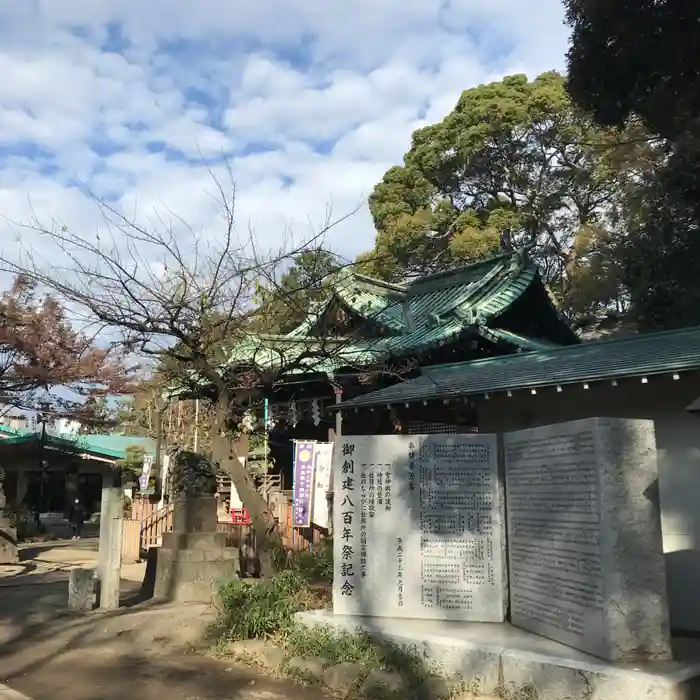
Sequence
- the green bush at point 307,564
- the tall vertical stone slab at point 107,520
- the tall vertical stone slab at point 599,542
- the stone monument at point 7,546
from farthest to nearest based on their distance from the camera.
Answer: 1. the stone monument at point 7,546
2. the tall vertical stone slab at point 107,520
3. the green bush at point 307,564
4. the tall vertical stone slab at point 599,542

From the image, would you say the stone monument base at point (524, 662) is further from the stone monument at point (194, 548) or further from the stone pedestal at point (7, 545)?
the stone pedestal at point (7, 545)

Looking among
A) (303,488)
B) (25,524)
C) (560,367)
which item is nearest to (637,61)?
(560,367)

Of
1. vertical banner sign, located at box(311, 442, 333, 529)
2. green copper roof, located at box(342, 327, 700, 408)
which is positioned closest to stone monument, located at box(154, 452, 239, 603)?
vertical banner sign, located at box(311, 442, 333, 529)

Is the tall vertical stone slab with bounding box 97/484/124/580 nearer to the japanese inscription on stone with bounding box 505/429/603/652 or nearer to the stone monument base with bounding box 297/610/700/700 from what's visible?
the stone monument base with bounding box 297/610/700/700

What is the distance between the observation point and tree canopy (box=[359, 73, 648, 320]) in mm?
29436

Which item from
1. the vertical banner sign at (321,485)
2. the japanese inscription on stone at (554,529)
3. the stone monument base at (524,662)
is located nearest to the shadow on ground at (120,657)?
the stone monument base at (524,662)

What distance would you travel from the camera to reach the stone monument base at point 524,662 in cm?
510

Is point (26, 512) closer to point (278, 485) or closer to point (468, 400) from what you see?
point (278, 485)

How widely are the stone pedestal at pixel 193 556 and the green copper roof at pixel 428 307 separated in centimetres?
275

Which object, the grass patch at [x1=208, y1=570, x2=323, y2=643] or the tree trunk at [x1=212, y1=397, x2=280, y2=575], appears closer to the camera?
the grass patch at [x1=208, y1=570, x2=323, y2=643]

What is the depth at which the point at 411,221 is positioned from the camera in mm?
30141

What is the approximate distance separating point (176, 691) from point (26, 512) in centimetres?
2209

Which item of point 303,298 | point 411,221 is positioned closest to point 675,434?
Answer: point 303,298

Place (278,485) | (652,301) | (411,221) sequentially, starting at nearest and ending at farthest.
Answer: (652,301)
(278,485)
(411,221)
